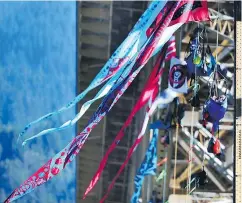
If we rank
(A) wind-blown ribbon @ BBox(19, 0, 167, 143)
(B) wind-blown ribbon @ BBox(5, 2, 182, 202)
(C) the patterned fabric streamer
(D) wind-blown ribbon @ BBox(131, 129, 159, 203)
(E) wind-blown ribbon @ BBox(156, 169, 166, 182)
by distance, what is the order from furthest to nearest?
1. (E) wind-blown ribbon @ BBox(156, 169, 166, 182)
2. (D) wind-blown ribbon @ BBox(131, 129, 159, 203)
3. (C) the patterned fabric streamer
4. (A) wind-blown ribbon @ BBox(19, 0, 167, 143)
5. (B) wind-blown ribbon @ BBox(5, 2, 182, 202)

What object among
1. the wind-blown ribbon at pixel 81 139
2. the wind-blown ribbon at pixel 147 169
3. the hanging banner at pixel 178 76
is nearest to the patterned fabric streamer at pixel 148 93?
the hanging banner at pixel 178 76

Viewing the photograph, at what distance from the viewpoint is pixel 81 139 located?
6039mm

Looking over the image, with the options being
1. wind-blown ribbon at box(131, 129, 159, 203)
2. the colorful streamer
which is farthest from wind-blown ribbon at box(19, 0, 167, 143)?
the colorful streamer

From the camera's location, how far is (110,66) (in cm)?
618

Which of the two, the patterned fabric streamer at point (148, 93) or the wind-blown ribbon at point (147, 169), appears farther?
the wind-blown ribbon at point (147, 169)

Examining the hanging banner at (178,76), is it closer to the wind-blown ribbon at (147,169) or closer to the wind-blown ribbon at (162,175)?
the wind-blown ribbon at (147,169)

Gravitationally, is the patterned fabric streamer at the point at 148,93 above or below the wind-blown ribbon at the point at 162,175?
above

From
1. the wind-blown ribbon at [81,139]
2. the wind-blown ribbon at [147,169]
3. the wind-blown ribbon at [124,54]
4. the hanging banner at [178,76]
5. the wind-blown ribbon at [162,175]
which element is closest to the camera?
the wind-blown ribbon at [81,139]

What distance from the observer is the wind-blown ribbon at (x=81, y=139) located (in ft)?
19.7

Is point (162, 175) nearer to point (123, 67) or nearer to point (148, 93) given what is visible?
point (148, 93)

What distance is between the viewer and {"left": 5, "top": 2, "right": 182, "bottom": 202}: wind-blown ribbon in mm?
6012

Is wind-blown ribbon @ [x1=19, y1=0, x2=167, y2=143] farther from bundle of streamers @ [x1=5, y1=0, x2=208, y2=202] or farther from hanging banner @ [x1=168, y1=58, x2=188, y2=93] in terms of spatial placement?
hanging banner @ [x1=168, y1=58, x2=188, y2=93]

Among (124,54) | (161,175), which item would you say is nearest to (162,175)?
(161,175)

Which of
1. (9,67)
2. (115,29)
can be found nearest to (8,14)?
(9,67)
